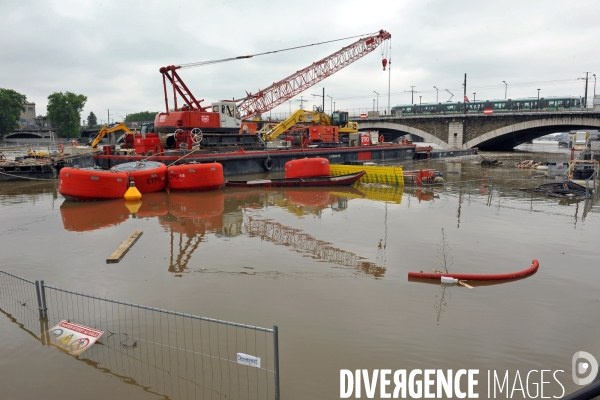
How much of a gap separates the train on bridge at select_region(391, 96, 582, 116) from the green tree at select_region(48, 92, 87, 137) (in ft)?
273

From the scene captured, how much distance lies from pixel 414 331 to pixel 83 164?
88.8 ft

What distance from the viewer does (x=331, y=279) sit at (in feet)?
Result: 25.2

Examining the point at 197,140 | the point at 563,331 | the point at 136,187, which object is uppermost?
the point at 197,140

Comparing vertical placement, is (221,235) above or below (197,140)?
below

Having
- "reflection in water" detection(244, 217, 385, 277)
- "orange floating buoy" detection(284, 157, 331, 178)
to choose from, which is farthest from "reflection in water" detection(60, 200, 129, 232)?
"orange floating buoy" detection(284, 157, 331, 178)

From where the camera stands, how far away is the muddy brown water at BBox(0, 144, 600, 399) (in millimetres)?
5027

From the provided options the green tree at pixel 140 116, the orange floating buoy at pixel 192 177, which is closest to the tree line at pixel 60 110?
the green tree at pixel 140 116

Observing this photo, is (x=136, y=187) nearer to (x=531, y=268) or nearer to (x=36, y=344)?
(x=36, y=344)

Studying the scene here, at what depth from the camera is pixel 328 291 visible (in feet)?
23.3

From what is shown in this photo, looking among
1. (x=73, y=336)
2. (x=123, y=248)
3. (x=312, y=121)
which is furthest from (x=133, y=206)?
(x=312, y=121)

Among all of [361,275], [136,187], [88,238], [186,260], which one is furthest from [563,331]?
[136,187]

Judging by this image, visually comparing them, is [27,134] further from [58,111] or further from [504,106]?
[504,106]

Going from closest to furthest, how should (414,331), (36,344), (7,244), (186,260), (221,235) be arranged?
1. (36,344)
2. (414,331)
3. (186,260)
4. (7,244)
5. (221,235)

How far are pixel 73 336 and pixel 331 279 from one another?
4.27 metres
